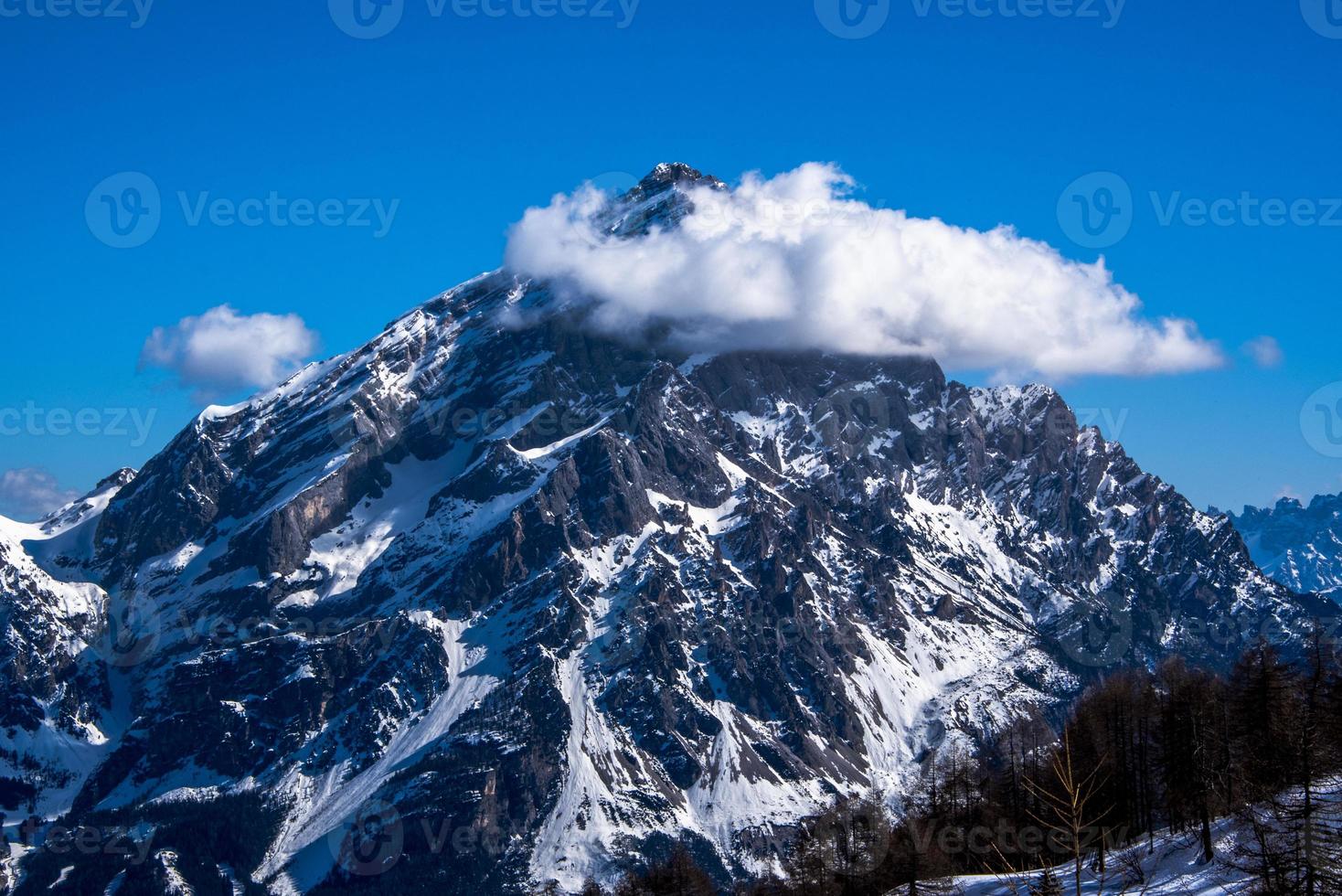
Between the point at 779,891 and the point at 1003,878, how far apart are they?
152 ft

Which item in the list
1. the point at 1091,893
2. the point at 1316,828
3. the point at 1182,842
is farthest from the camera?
the point at 1182,842

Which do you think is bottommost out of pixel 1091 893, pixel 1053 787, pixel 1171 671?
pixel 1091 893

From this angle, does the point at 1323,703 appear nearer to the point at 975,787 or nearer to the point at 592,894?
the point at 975,787

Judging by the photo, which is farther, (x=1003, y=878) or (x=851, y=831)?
(x=851, y=831)

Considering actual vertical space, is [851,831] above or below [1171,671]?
below

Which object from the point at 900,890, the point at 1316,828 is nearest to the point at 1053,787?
the point at 900,890

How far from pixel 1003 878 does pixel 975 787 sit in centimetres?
4710

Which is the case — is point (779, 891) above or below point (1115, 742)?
below

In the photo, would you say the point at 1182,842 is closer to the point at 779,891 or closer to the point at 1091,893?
the point at 1091,893

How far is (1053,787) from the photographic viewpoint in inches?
5960

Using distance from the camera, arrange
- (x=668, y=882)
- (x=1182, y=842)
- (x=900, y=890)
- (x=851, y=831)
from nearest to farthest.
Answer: (x=1182, y=842) → (x=900, y=890) → (x=668, y=882) → (x=851, y=831)

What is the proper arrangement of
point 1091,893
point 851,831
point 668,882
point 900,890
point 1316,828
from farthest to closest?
point 851,831, point 668,882, point 900,890, point 1091,893, point 1316,828

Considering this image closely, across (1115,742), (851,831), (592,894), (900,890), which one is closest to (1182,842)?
(900,890)

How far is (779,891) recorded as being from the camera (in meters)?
159
